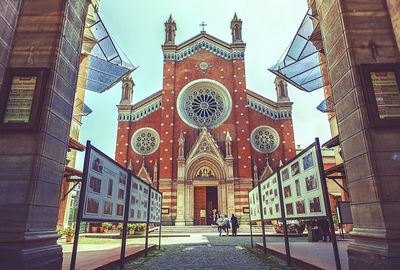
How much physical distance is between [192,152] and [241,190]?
6.15 m

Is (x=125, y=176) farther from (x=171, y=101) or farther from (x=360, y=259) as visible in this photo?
(x=171, y=101)

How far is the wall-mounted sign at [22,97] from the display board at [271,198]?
20.3 ft

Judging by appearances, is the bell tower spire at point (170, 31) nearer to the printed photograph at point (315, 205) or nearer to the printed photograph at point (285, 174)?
the printed photograph at point (285, 174)

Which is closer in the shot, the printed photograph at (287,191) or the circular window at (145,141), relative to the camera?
the printed photograph at (287,191)

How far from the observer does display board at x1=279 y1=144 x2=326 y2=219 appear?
509 cm

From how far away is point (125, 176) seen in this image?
6.56m

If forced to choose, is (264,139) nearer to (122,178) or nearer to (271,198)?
(271,198)

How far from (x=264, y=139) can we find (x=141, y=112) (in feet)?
46.5

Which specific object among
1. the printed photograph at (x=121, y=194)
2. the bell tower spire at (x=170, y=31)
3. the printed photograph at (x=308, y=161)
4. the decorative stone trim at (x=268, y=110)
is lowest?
the printed photograph at (x=121, y=194)

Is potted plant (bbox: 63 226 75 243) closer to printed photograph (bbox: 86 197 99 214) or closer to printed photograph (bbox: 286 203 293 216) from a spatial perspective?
printed photograph (bbox: 86 197 99 214)

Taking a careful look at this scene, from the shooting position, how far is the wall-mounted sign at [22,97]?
471 cm

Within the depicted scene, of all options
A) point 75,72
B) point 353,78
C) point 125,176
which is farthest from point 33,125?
point 353,78

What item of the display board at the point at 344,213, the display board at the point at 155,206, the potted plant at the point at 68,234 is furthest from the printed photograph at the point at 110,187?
the display board at the point at 344,213

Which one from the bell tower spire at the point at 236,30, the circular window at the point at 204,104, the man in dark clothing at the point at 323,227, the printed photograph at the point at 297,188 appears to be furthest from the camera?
the bell tower spire at the point at 236,30
